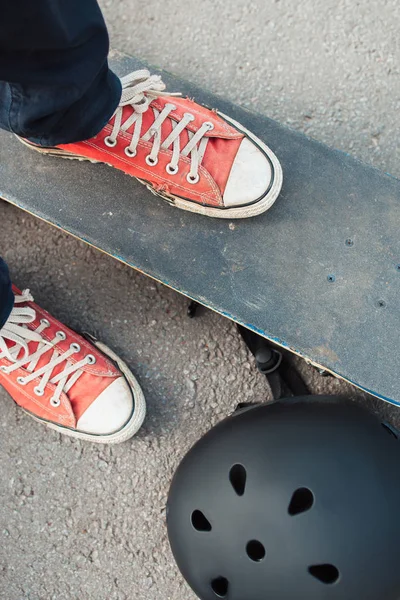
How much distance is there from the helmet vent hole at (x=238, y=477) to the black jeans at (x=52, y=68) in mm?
872

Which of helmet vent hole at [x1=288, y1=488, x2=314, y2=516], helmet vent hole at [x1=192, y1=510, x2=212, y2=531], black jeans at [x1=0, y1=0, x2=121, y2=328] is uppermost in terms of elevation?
black jeans at [x1=0, y1=0, x2=121, y2=328]

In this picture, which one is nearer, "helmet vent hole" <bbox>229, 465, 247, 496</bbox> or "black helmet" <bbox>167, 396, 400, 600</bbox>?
"black helmet" <bbox>167, 396, 400, 600</bbox>

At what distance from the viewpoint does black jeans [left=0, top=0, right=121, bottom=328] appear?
3.28 feet

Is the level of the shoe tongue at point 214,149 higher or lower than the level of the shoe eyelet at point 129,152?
higher

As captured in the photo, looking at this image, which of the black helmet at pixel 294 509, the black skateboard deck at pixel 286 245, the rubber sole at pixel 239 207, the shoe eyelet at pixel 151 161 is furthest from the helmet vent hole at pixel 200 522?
the shoe eyelet at pixel 151 161

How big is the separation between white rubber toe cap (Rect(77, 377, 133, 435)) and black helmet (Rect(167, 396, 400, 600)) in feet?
0.88

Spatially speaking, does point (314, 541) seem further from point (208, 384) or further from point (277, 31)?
point (277, 31)

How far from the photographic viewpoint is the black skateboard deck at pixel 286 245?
60.5 inches

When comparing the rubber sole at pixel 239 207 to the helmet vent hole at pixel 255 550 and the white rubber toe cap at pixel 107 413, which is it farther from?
the helmet vent hole at pixel 255 550

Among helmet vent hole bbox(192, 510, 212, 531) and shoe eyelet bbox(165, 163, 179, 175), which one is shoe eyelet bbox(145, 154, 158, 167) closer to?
shoe eyelet bbox(165, 163, 179, 175)

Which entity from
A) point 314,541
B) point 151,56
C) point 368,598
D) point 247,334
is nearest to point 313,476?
point 314,541

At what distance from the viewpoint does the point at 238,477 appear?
146 cm

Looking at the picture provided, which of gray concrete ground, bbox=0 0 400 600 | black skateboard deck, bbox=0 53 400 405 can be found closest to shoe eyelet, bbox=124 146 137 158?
black skateboard deck, bbox=0 53 400 405

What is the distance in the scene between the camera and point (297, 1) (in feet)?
6.55
